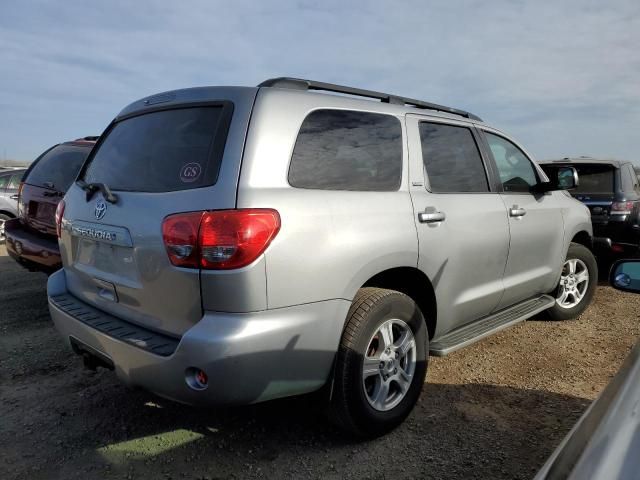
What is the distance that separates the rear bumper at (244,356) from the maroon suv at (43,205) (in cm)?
257

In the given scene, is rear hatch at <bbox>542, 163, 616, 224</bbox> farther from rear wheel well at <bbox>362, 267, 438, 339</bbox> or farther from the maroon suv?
the maroon suv

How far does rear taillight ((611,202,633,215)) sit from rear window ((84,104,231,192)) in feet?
19.5

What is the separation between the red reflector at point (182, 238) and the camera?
211 cm

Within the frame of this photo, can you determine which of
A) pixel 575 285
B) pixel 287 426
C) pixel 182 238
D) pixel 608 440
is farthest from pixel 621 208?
pixel 608 440

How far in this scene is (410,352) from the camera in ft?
9.33

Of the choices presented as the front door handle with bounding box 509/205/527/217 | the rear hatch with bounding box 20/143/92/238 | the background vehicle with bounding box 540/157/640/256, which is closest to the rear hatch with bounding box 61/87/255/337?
the rear hatch with bounding box 20/143/92/238

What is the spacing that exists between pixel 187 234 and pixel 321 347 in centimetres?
83

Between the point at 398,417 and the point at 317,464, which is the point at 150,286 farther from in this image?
the point at 398,417

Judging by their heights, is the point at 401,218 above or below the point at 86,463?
above

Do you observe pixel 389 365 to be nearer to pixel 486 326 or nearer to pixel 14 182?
pixel 486 326

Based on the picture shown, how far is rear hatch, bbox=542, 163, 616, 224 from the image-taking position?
21.2ft

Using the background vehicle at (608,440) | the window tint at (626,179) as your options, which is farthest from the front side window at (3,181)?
the background vehicle at (608,440)

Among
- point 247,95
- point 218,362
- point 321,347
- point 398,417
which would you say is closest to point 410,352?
point 398,417

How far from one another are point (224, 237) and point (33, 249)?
3.36 meters
